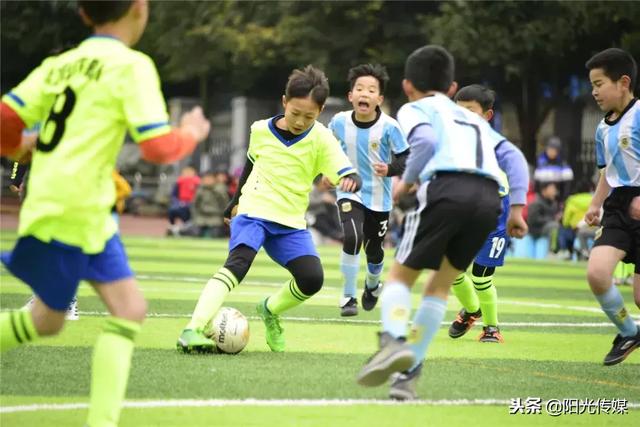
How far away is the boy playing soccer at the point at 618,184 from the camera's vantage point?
9508mm

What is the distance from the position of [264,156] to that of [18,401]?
332 cm

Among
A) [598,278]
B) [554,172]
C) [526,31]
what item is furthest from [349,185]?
[526,31]

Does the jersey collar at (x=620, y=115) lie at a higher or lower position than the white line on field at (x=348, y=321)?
higher

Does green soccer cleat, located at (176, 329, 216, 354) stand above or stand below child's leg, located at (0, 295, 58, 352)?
below

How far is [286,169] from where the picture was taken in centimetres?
985

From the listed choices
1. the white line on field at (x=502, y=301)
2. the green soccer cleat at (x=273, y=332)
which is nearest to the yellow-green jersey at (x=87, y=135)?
the green soccer cleat at (x=273, y=332)

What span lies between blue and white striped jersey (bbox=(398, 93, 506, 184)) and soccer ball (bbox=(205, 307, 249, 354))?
2.42m

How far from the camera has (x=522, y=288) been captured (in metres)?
18.6

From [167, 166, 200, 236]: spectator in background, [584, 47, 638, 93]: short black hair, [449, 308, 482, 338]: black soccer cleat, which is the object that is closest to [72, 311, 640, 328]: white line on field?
[449, 308, 482, 338]: black soccer cleat

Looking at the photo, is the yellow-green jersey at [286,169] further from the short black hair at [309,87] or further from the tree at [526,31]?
the tree at [526,31]

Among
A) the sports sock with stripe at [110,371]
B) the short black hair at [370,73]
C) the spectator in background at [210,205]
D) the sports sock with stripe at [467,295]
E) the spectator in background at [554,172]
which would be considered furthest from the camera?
the spectator in background at [210,205]

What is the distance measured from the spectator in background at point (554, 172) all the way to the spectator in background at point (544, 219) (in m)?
0.27

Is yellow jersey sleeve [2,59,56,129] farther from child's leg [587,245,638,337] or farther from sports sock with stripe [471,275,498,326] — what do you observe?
sports sock with stripe [471,275,498,326]

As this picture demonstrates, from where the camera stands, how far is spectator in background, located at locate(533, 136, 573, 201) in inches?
1113
